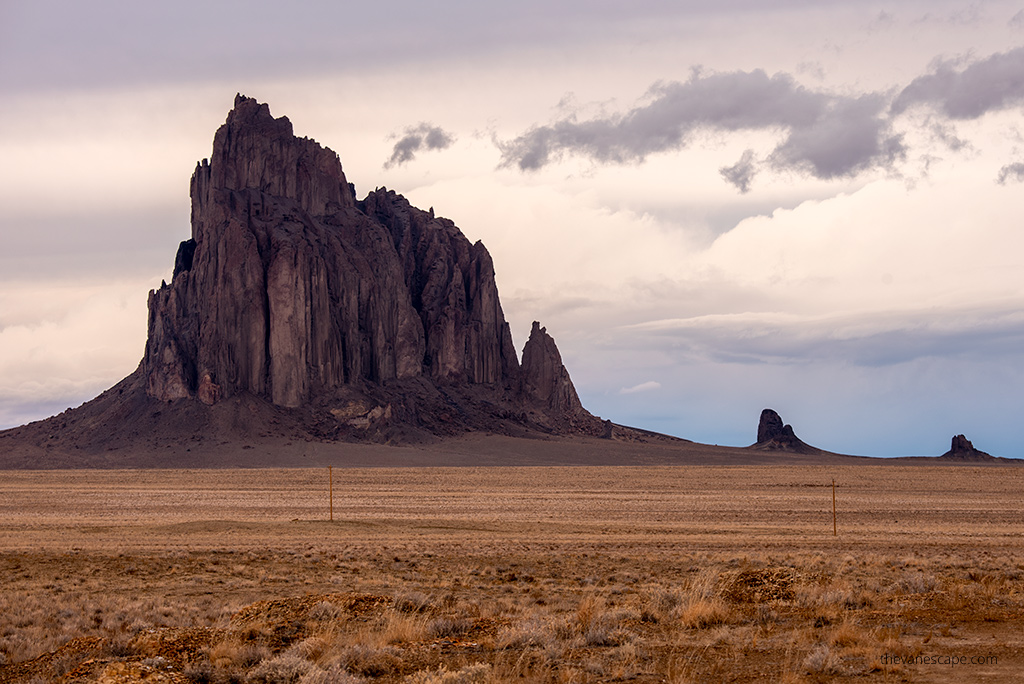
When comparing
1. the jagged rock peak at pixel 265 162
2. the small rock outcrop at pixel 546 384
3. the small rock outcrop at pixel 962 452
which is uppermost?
the jagged rock peak at pixel 265 162

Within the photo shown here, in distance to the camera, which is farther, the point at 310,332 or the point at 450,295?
the point at 450,295

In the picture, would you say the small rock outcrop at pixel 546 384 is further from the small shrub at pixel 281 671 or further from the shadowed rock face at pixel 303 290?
the small shrub at pixel 281 671

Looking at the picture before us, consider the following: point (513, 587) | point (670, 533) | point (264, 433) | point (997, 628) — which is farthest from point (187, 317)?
point (997, 628)

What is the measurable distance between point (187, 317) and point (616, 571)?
12635cm

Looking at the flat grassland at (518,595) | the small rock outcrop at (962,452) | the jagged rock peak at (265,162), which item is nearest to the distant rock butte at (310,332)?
the jagged rock peak at (265,162)

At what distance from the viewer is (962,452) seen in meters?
138

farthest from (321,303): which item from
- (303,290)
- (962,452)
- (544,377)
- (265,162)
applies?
(962,452)

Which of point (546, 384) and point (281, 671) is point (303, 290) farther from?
point (281, 671)

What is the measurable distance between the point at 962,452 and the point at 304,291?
319ft

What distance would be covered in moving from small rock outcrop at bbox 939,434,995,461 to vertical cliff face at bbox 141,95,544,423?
6814 cm

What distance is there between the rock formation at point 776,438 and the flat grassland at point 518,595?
105166 mm

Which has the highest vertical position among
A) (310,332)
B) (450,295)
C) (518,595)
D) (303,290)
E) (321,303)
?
(450,295)

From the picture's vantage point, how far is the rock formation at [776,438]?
15049 cm

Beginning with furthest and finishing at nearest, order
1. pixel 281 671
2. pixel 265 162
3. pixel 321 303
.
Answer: pixel 265 162 → pixel 321 303 → pixel 281 671
